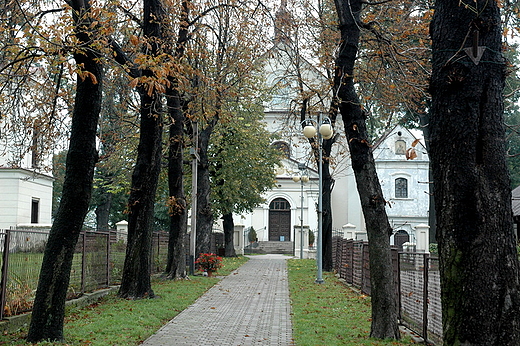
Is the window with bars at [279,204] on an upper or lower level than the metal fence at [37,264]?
upper

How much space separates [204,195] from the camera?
85.9 ft

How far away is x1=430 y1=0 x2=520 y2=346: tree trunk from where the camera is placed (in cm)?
440

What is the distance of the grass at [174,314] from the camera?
8883 millimetres

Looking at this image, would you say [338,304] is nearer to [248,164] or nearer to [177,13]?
[177,13]

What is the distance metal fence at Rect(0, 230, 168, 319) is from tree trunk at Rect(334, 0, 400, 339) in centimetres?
585

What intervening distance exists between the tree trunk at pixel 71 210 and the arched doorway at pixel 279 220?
43.3m

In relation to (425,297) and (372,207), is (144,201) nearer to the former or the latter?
(372,207)

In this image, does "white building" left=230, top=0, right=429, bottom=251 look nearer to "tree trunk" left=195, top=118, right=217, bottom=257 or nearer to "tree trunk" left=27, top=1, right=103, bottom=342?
"tree trunk" left=195, top=118, right=217, bottom=257

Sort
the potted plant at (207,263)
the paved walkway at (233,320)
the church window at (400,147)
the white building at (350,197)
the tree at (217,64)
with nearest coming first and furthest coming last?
the paved walkway at (233,320), the tree at (217,64), the potted plant at (207,263), the white building at (350,197), the church window at (400,147)

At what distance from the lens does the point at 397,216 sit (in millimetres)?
52531

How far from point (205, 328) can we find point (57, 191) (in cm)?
5197

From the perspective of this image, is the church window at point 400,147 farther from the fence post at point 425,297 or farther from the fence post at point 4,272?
the fence post at point 4,272

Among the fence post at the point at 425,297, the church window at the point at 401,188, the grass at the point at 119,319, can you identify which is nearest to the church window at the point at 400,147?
the church window at the point at 401,188

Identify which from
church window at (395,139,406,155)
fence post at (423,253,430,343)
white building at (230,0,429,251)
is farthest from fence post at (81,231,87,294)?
church window at (395,139,406,155)
